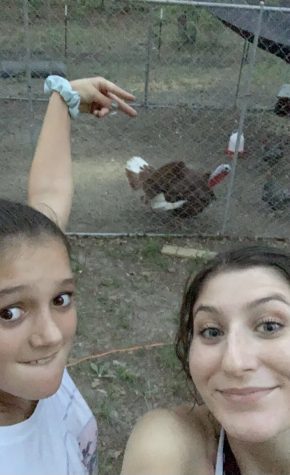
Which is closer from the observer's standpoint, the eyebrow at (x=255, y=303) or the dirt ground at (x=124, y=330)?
the eyebrow at (x=255, y=303)

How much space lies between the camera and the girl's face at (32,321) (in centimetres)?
104

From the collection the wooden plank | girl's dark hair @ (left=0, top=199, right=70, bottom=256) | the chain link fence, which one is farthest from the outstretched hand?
the wooden plank

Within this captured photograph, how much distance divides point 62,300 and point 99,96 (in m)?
0.72

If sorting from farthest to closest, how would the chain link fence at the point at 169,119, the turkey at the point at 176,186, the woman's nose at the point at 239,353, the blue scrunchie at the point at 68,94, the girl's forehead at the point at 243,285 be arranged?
the chain link fence at the point at 169,119
the turkey at the point at 176,186
the blue scrunchie at the point at 68,94
the girl's forehead at the point at 243,285
the woman's nose at the point at 239,353

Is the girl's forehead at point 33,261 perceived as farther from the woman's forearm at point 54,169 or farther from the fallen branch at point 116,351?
the fallen branch at point 116,351

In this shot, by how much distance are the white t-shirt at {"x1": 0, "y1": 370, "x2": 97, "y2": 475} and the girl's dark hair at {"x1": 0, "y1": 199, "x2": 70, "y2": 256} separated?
0.97 ft

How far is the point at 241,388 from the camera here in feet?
3.24

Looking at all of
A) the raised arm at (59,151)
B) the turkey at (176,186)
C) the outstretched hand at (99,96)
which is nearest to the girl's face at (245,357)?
the raised arm at (59,151)

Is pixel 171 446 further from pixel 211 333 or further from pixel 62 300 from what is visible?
pixel 62 300

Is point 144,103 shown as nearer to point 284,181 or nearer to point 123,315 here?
point 284,181

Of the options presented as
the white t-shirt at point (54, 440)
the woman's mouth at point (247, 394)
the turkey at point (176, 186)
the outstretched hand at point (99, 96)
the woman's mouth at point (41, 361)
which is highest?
the outstretched hand at point (99, 96)

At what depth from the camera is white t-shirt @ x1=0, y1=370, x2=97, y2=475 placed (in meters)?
1.07

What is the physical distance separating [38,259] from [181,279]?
298 cm

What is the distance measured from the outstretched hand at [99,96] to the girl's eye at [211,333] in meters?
0.77
